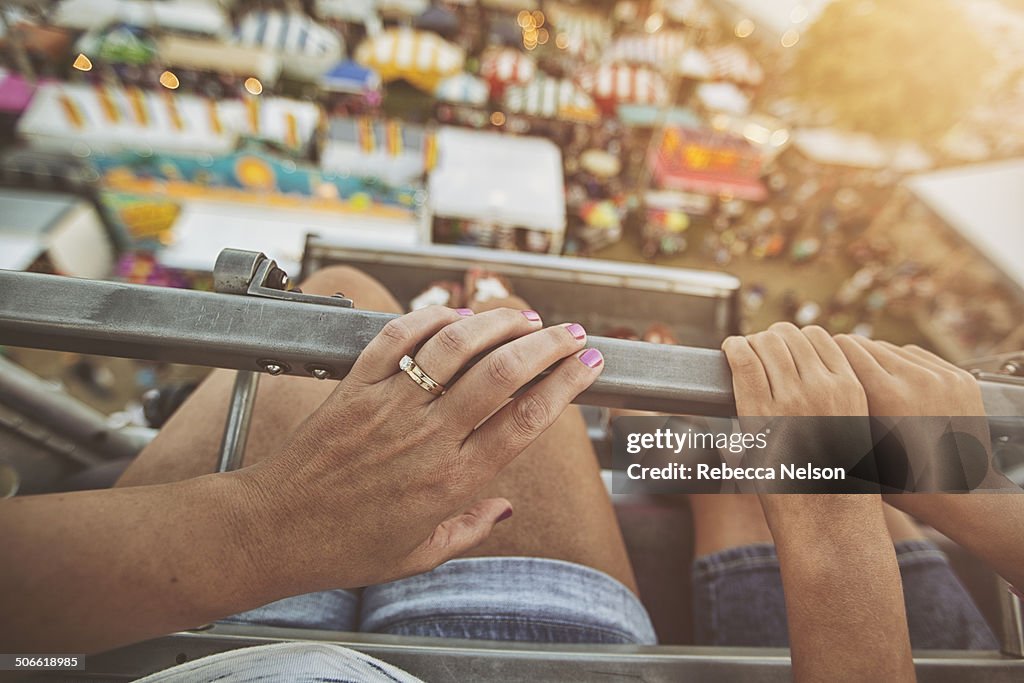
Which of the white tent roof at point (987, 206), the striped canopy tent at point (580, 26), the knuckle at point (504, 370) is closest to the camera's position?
the knuckle at point (504, 370)

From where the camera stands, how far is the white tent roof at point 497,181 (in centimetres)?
Result: 586

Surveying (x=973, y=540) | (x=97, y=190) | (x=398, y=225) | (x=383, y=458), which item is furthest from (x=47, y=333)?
(x=97, y=190)

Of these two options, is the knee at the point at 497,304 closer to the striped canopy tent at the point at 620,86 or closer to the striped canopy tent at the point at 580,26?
the striped canopy tent at the point at 620,86

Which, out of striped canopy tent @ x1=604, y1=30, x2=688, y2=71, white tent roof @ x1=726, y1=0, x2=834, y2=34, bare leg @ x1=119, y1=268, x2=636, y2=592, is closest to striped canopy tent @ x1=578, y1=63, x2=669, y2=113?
striped canopy tent @ x1=604, y1=30, x2=688, y2=71

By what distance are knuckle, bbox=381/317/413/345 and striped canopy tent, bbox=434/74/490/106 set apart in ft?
26.1

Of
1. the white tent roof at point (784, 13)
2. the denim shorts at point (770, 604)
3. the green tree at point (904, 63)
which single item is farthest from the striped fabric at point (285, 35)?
the denim shorts at point (770, 604)

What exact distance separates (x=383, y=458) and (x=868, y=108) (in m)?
11.1

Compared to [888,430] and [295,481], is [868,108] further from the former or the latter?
[295,481]

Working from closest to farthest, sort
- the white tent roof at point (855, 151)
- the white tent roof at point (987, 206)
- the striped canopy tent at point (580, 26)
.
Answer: the white tent roof at point (987, 206) < the white tent roof at point (855, 151) < the striped canopy tent at point (580, 26)

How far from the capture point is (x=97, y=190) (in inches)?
228

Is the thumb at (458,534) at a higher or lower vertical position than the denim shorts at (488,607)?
higher

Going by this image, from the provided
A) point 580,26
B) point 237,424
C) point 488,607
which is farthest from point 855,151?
point 237,424

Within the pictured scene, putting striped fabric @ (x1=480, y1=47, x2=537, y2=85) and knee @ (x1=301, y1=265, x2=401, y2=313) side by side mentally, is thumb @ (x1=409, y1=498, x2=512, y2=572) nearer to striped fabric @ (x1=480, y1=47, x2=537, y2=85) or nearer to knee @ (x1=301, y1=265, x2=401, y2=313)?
knee @ (x1=301, y1=265, x2=401, y2=313)

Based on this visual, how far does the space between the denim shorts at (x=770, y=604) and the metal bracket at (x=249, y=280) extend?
1233mm
